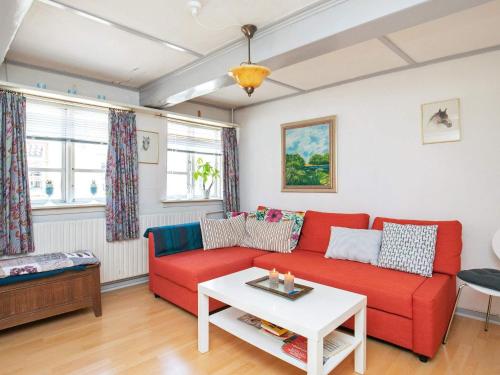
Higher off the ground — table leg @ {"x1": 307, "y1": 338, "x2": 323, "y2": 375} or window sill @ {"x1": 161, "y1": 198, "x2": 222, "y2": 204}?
window sill @ {"x1": 161, "y1": 198, "x2": 222, "y2": 204}

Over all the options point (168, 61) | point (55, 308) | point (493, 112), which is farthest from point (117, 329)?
point (493, 112)

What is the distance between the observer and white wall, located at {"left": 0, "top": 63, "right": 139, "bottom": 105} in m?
2.96

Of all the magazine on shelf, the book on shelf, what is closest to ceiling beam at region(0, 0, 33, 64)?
the magazine on shelf

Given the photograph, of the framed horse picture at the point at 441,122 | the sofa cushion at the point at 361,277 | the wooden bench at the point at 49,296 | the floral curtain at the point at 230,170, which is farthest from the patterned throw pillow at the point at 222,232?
the framed horse picture at the point at 441,122

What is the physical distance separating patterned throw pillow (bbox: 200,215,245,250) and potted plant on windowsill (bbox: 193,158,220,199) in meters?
0.81

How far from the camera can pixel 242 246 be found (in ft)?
11.9

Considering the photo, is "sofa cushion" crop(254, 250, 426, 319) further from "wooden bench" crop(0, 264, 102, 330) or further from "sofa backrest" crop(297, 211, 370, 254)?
"wooden bench" crop(0, 264, 102, 330)

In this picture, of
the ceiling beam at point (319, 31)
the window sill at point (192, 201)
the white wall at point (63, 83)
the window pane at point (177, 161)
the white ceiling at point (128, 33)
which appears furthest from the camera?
the window pane at point (177, 161)

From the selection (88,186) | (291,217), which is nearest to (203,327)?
(291,217)

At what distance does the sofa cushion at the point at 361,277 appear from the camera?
7.15ft

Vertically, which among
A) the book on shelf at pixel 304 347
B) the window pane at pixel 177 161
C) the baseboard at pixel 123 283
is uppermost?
the window pane at pixel 177 161

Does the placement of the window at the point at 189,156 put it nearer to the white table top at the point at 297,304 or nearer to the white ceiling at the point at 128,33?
the white ceiling at the point at 128,33

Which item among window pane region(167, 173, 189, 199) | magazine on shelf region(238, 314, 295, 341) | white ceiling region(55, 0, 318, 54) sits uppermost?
white ceiling region(55, 0, 318, 54)

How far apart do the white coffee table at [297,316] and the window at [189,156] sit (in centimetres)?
210
